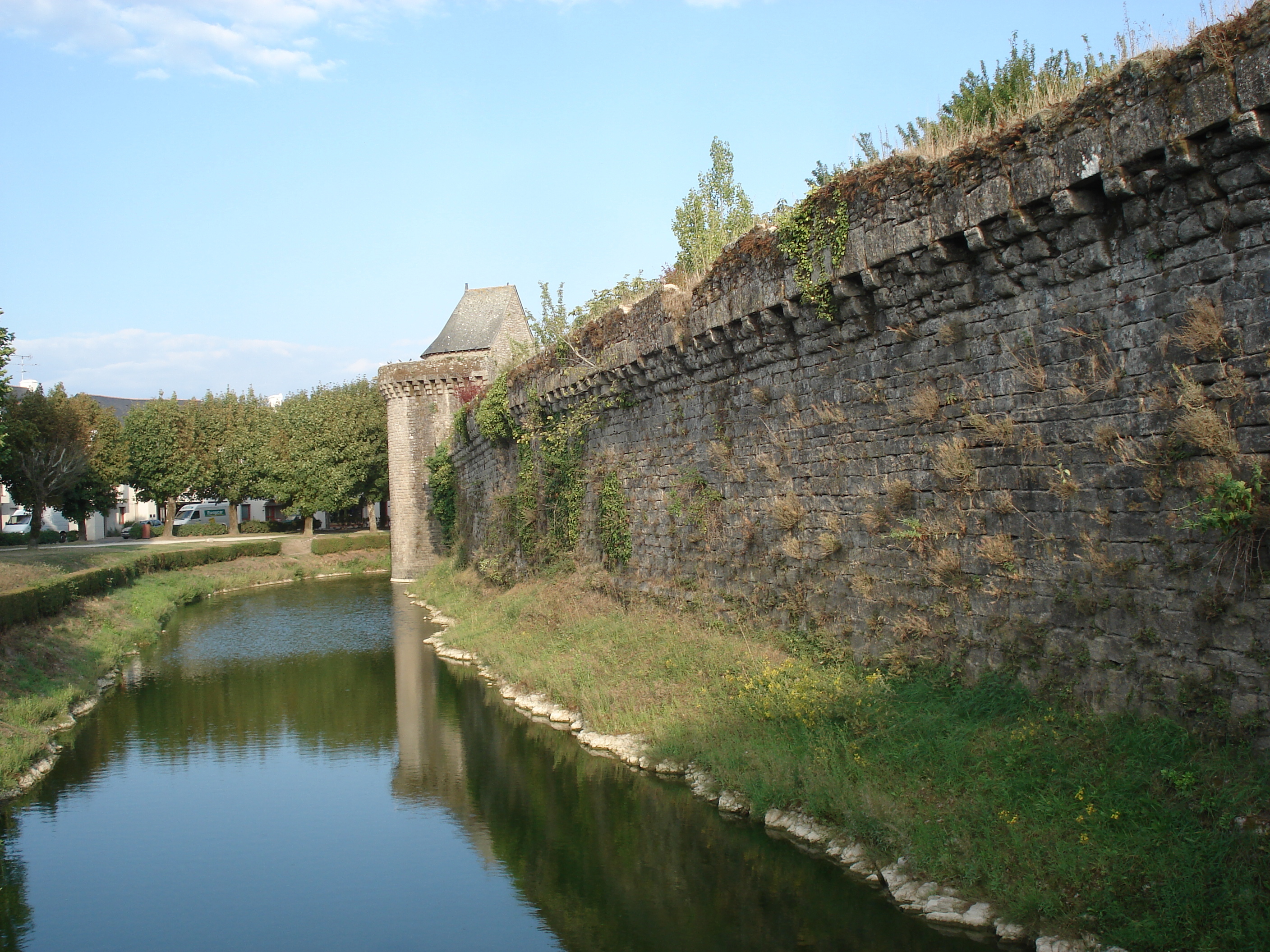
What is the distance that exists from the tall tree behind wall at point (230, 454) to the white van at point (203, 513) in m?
5.48

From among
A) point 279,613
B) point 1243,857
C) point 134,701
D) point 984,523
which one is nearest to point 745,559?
point 984,523

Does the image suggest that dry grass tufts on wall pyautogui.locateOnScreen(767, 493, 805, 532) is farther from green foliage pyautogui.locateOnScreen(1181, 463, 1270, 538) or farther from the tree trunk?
the tree trunk

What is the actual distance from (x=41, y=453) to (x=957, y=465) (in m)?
33.8

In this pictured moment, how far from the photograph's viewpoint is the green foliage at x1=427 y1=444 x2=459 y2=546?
27.8m

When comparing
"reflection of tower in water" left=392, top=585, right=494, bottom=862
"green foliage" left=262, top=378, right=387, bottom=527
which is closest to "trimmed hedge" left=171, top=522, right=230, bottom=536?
"green foliage" left=262, top=378, right=387, bottom=527

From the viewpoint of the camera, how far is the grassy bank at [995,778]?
14.4 feet

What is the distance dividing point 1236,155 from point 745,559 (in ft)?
19.7

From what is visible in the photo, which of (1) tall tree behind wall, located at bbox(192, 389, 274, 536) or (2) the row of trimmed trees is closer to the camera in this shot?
(2) the row of trimmed trees

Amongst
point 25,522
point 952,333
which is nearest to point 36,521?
point 25,522

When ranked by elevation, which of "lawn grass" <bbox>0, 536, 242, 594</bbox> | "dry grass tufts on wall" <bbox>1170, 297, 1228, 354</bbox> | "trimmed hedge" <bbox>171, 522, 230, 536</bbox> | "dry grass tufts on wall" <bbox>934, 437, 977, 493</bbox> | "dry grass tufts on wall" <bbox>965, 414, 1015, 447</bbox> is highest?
"dry grass tufts on wall" <bbox>1170, 297, 1228, 354</bbox>

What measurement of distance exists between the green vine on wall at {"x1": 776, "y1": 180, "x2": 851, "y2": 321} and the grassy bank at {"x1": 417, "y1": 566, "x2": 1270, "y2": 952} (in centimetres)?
307

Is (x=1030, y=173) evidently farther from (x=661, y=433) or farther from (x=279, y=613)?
(x=279, y=613)

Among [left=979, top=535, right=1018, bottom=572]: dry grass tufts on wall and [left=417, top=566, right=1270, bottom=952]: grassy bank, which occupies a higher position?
[left=979, top=535, right=1018, bottom=572]: dry grass tufts on wall

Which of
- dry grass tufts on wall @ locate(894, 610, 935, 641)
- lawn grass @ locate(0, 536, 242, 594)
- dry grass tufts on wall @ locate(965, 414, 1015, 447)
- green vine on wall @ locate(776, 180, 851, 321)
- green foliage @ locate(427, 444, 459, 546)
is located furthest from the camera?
green foliage @ locate(427, 444, 459, 546)
